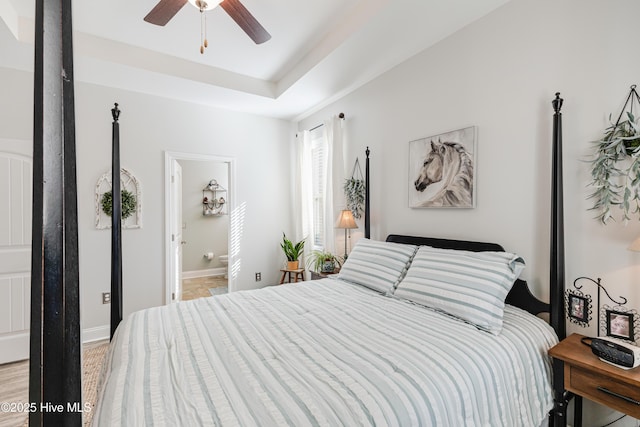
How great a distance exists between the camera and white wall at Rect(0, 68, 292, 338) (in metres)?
3.29

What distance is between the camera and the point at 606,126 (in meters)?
1.67

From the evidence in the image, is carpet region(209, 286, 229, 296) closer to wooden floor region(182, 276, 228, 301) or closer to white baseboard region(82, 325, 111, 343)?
wooden floor region(182, 276, 228, 301)

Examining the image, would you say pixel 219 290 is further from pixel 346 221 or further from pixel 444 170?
pixel 444 170

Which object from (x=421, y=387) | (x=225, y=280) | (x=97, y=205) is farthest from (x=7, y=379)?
(x=225, y=280)

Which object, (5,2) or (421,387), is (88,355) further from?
(421,387)

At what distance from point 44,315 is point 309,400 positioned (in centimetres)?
82

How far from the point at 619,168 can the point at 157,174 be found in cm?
403

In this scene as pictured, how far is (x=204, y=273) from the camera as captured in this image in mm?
6160

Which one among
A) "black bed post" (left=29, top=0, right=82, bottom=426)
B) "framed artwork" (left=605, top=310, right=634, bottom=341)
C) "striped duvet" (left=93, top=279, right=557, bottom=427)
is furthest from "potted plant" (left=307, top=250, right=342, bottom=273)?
"black bed post" (left=29, top=0, right=82, bottom=426)

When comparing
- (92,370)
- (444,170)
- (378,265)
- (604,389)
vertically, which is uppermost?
(444,170)

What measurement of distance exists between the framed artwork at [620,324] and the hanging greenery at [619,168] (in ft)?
1.51

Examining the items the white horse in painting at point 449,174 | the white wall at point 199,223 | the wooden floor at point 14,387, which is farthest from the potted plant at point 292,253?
the white wall at point 199,223

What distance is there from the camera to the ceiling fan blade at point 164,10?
6.08 ft

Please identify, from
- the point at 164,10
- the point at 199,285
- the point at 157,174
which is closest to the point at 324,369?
the point at 164,10
